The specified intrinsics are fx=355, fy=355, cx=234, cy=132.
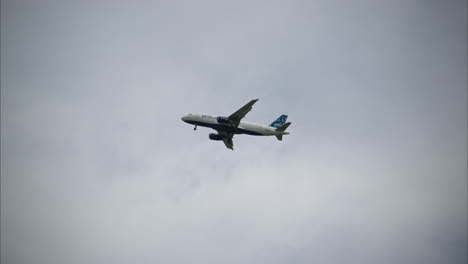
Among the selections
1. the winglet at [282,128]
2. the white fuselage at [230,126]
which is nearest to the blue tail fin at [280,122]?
the white fuselage at [230,126]

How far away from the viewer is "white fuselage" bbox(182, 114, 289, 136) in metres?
83.8

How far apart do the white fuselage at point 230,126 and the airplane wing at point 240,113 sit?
5.03ft

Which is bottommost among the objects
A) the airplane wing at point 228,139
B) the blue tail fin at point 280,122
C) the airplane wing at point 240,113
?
the airplane wing at point 228,139

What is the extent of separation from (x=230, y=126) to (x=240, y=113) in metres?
4.71

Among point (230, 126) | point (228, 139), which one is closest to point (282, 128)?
point (230, 126)

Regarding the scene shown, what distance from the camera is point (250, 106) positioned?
3120 inches

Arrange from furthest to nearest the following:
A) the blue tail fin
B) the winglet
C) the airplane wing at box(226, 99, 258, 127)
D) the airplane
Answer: the blue tail fin < the airplane < the winglet < the airplane wing at box(226, 99, 258, 127)

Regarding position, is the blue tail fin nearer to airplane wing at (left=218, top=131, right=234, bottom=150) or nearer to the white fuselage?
the white fuselage

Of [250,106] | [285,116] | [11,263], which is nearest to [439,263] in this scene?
[285,116]

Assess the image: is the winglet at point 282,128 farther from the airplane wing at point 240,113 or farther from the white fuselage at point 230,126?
the airplane wing at point 240,113

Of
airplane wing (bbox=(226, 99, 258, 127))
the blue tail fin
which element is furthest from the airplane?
the blue tail fin

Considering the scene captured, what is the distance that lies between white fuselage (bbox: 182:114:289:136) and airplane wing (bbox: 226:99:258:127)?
1.53 meters

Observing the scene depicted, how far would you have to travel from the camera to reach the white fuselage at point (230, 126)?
83750 mm

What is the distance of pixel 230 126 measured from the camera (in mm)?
83875
